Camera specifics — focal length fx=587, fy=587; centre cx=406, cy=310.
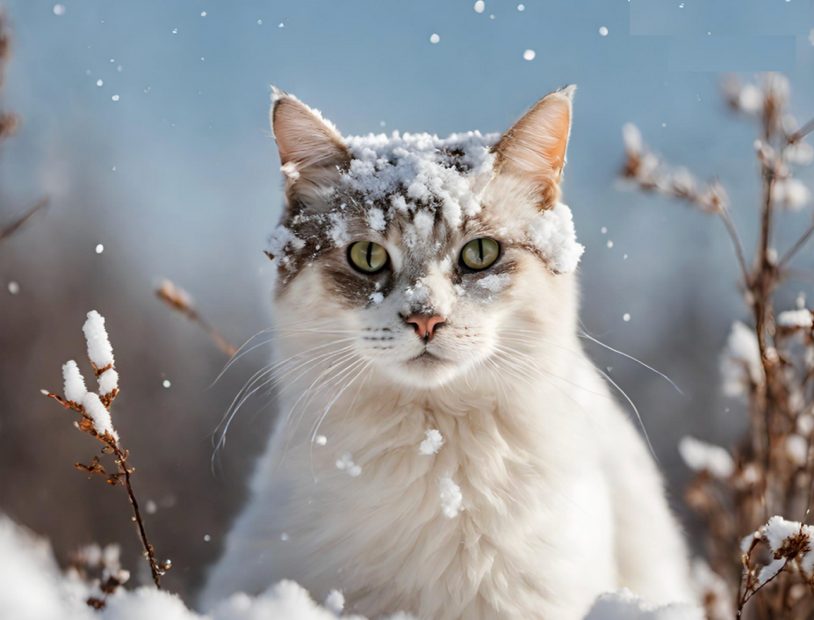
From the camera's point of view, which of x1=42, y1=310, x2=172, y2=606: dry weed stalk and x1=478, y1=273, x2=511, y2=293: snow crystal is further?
x1=478, y1=273, x2=511, y2=293: snow crystal

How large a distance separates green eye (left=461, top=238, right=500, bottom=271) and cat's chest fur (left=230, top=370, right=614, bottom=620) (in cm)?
34

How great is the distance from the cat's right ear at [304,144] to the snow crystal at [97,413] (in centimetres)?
92

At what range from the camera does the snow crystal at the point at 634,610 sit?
0.96m

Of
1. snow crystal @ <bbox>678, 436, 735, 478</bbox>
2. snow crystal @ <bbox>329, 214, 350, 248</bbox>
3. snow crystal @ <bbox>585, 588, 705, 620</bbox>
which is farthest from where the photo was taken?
snow crystal @ <bbox>678, 436, 735, 478</bbox>

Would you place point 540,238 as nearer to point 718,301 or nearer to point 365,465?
point 365,465

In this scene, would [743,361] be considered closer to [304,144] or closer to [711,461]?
[711,461]

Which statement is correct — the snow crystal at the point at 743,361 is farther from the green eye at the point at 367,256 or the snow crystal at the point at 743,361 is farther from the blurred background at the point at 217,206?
the green eye at the point at 367,256

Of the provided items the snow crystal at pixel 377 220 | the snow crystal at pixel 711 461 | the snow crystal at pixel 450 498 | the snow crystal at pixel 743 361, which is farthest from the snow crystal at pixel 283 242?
the snow crystal at pixel 711 461

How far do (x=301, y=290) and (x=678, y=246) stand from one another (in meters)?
2.76

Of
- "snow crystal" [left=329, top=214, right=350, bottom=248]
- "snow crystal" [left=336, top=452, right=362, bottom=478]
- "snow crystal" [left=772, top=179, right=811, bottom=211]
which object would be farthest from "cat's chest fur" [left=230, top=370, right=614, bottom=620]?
"snow crystal" [left=772, top=179, right=811, bottom=211]

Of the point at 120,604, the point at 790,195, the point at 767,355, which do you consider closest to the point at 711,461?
the point at 767,355

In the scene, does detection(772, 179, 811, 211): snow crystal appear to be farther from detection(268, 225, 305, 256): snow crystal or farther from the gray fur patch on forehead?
detection(268, 225, 305, 256): snow crystal

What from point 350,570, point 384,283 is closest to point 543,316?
point 384,283

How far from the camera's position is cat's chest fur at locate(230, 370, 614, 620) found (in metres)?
1.51
